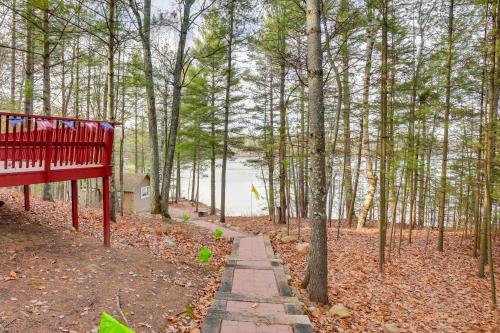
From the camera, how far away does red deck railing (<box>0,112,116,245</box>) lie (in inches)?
173

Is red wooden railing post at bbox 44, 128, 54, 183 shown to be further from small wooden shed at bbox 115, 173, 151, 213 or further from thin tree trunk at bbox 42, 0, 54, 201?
small wooden shed at bbox 115, 173, 151, 213

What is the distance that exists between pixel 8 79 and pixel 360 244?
19.9 m

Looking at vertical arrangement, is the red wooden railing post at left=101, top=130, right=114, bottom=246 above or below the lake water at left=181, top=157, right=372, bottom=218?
above

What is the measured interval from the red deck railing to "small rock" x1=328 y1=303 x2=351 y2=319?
478 centimetres

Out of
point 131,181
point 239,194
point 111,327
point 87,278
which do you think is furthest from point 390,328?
point 239,194

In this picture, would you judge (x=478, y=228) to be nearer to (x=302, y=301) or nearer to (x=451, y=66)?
(x=451, y=66)

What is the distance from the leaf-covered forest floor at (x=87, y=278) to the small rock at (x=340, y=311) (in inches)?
88.7

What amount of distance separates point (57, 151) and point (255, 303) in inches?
173

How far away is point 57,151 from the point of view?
516 centimetres

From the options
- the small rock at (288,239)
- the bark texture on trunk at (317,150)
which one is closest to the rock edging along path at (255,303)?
the bark texture on trunk at (317,150)

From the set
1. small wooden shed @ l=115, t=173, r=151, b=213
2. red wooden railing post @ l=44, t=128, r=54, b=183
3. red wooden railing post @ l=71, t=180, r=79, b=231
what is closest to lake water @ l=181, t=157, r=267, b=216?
small wooden shed @ l=115, t=173, r=151, b=213

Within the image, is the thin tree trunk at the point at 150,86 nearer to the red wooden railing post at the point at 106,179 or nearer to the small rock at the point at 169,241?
the small rock at the point at 169,241

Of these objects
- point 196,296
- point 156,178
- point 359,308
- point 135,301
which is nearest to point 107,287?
point 135,301

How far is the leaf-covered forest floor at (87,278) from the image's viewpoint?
3721 mm
